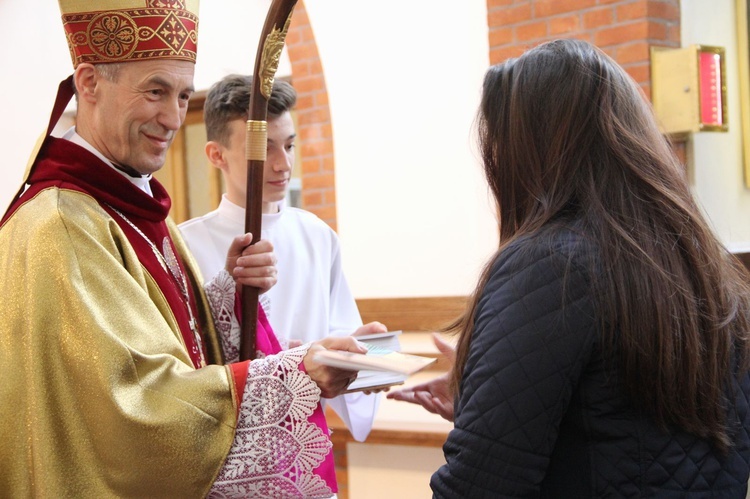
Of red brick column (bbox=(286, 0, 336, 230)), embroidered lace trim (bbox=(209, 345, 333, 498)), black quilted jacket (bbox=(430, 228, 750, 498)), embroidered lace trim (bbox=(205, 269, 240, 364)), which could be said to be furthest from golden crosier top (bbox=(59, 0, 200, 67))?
red brick column (bbox=(286, 0, 336, 230))

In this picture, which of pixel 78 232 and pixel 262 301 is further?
pixel 262 301

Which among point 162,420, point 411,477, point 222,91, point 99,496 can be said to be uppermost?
point 222,91

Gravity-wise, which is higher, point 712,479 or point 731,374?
point 731,374

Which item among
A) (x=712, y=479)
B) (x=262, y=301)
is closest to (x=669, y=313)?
(x=712, y=479)

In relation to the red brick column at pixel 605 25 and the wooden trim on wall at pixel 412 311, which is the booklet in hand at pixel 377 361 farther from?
the wooden trim on wall at pixel 412 311

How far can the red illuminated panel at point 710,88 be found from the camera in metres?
4.51

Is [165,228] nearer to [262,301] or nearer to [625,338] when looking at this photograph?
[262,301]

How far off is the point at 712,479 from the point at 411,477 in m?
3.59

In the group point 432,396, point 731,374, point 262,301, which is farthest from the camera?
point 262,301

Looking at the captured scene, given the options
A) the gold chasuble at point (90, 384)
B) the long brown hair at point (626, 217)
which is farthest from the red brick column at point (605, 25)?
the gold chasuble at point (90, 384)

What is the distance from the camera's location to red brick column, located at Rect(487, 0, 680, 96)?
14.8 feet

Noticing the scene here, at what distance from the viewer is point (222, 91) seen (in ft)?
11.1

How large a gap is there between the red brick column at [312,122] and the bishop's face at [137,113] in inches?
137

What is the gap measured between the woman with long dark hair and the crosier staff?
933 millimetres
